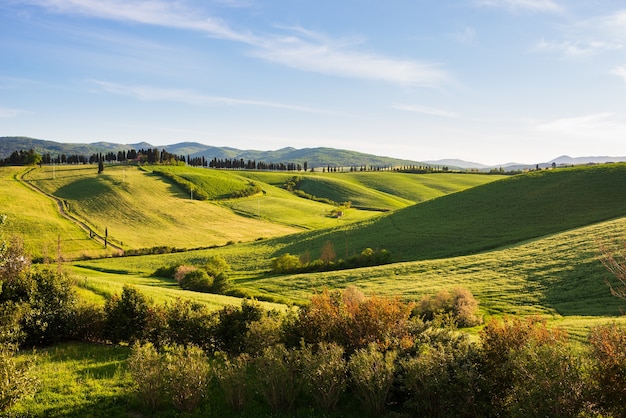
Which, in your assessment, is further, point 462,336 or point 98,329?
point 98,329

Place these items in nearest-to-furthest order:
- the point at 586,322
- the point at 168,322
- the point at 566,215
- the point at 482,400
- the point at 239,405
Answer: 1. the point at 482,400
2. the point at 239,405
3. the point at 168,322
4. the point at 586,322
5. the point at 566,215

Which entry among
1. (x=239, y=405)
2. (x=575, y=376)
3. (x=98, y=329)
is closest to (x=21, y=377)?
(x=239, y=405)

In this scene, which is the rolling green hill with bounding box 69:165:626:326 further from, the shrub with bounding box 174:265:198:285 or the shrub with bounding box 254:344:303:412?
the shrub with bounding box 254:344:303:412

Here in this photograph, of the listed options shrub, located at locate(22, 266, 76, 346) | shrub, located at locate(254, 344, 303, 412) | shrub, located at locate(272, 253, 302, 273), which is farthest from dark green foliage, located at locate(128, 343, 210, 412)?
shrub, located at locate(272, 253, 302, 273)

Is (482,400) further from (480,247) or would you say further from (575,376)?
(480,247)

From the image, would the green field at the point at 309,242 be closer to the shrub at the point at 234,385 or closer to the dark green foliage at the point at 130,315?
the dark green foliage at the point at 130,315

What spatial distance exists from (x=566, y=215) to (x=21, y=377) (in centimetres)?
7887

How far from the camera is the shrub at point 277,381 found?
16125 millimetres

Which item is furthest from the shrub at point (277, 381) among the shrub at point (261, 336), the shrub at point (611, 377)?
the shrub at point (611, 377)

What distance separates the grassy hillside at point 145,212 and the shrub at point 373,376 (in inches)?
3498

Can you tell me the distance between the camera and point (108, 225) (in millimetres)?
108875

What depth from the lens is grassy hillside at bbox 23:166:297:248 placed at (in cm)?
10612

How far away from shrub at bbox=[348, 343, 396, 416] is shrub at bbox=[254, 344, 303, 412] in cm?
232

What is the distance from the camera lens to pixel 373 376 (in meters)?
15.3
